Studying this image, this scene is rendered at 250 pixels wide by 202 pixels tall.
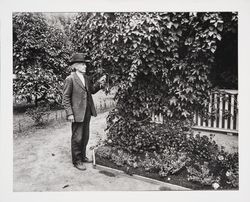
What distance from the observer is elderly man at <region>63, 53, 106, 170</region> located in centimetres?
399

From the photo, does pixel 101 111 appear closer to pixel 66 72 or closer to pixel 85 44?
pixel 66 72

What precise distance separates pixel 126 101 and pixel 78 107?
2.81ft

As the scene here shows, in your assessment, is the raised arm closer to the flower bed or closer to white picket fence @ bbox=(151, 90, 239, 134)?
the flower bed

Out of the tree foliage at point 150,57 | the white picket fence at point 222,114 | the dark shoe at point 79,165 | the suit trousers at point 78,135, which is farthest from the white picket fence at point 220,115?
the dark shoe at point 79,165

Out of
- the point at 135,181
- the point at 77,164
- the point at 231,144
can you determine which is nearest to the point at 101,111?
the point at 77,164

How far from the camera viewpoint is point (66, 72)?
4.14m

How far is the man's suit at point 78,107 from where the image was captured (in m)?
3.99

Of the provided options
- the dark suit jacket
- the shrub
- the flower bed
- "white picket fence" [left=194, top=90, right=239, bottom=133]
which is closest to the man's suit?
the dark suit jacket

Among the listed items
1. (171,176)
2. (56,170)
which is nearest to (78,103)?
(56,170)

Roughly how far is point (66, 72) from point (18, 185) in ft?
5.80

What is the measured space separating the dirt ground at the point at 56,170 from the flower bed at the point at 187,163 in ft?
0.50

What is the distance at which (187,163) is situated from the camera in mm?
4008

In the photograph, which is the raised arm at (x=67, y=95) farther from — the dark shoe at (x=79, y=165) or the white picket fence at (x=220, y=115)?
the white picket fence at (x=220, y=115)

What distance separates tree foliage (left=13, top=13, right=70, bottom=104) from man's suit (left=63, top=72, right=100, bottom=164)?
23 cm
